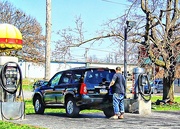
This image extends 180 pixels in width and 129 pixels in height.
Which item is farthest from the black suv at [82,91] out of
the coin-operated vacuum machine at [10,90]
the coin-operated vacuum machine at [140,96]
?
the coin-operated vacuum machine at [10,90]

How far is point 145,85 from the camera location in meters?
15.8

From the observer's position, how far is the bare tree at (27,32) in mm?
42406

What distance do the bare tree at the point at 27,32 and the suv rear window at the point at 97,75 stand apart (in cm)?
2904

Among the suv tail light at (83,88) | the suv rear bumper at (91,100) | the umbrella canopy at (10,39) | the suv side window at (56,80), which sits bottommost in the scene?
the suv rear bumper at (91,100)

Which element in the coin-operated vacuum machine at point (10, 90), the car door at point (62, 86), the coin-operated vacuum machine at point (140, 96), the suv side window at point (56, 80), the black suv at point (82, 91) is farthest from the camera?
the coin-operated vacuum machine at point (140, 96)

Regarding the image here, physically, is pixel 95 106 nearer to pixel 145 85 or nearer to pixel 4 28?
pixel 145 85

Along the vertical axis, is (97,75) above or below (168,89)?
above

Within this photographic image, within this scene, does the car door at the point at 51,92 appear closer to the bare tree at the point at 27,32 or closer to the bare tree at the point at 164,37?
the bare tree at the point at 164,37

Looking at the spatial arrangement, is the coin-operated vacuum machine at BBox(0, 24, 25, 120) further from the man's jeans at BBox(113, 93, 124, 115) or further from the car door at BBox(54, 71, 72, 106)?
the man's jeans at BBox(113, 93, 124, 115)

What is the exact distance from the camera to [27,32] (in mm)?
43188

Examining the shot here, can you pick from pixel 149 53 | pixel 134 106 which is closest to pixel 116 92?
pixel 134 106

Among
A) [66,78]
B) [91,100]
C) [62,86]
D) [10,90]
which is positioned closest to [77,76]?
[66,78]

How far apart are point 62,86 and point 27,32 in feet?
97.0

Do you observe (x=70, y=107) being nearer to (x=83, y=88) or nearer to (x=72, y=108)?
(x=72, y=108)
